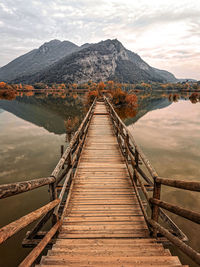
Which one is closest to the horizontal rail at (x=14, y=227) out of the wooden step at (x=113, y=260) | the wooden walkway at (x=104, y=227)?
the wooden step at (x=113, y=260)

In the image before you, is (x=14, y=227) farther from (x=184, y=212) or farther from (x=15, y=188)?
(x=184, y=212)

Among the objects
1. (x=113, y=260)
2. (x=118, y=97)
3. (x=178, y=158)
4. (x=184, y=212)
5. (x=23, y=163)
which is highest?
(x=118, y=97)

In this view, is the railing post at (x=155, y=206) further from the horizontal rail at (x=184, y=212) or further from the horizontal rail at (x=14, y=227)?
the horizontal rail at (x=14, y=227)

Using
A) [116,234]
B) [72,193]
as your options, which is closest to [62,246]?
[116,234]

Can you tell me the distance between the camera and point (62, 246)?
3.00 metres

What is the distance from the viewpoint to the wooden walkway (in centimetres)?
262

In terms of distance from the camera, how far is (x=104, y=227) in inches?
141

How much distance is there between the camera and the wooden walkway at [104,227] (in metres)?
2.62

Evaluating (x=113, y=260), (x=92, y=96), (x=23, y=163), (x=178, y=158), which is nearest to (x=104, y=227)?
(x=113, y=260)

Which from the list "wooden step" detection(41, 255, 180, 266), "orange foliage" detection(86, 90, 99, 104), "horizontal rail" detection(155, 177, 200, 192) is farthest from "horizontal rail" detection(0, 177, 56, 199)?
"orange foliage" detection(86, 90, 99, 104)

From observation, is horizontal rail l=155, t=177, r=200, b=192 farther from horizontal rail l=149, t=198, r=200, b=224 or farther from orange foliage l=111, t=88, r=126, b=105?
orange foliage l=111, t=88, r=126, b=105

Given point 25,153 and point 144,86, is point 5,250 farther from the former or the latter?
point 144,86

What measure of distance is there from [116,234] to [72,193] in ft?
6.39

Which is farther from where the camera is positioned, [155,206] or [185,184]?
[155,206]
